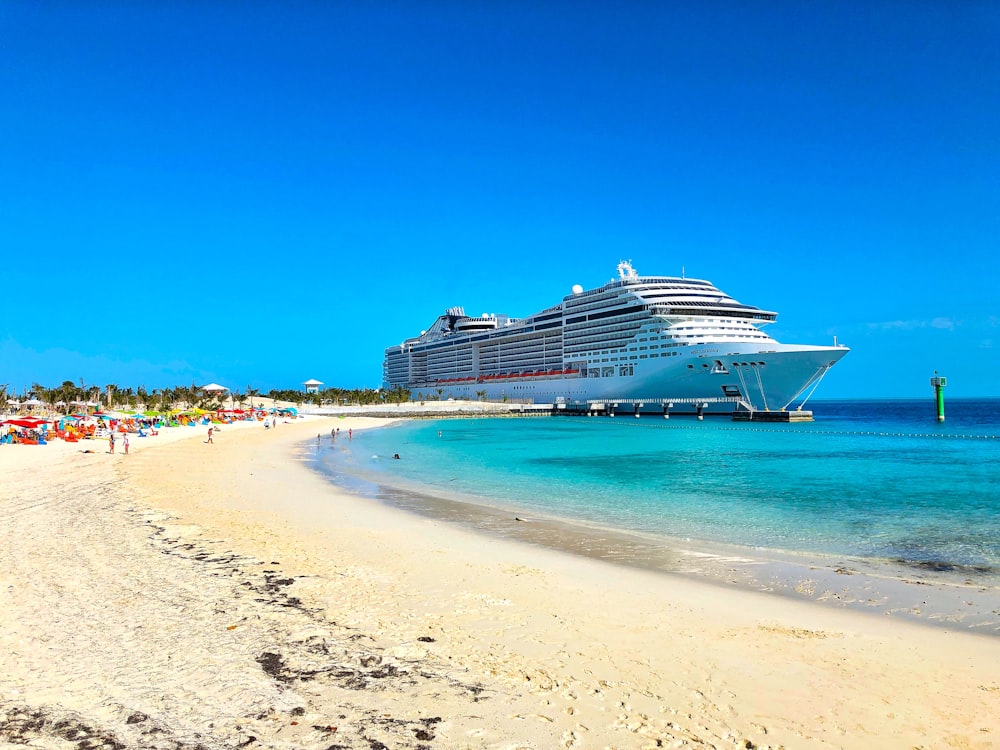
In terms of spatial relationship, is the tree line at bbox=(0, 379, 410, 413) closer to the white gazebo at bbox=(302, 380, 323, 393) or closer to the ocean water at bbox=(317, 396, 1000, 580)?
the white gazebo at bbox=(302, 380, 323, 393)

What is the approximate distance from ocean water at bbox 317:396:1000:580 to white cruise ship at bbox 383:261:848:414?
1553cm

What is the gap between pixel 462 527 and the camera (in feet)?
35.8

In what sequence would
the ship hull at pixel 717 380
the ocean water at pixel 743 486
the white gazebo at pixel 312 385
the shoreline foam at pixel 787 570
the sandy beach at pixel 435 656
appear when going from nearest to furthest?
1. the sandy beach at pixel 435 656
2. the shoreline foam at pixel 787 570
3. the ocean water at pixel 743 486
4. the ship hull at pixel 717 380
5. the white gazebo at pixel 312 385

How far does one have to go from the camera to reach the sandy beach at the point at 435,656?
3.44 meters

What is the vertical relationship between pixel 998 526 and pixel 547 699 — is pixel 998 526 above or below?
below

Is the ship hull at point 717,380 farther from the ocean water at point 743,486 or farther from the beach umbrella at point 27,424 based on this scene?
the beach umbrella at point 27,424

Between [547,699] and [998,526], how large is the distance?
11.3 m

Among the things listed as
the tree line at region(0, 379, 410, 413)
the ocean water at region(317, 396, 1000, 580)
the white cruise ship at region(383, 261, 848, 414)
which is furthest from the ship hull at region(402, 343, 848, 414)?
the tree line at region(0, 379, 410, 413)

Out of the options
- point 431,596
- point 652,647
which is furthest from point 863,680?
point 431,596

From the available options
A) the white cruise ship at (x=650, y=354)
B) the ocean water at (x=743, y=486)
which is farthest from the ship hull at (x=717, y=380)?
the ocean water at (x=743, y=486)

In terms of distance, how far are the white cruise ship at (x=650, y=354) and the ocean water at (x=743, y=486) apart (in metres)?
15.5

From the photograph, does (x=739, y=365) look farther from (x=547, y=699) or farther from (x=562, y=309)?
(x=547, y=699)

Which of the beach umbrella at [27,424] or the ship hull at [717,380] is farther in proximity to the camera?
the ship hull at [717,380]

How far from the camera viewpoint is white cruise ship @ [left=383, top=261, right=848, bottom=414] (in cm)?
4916
